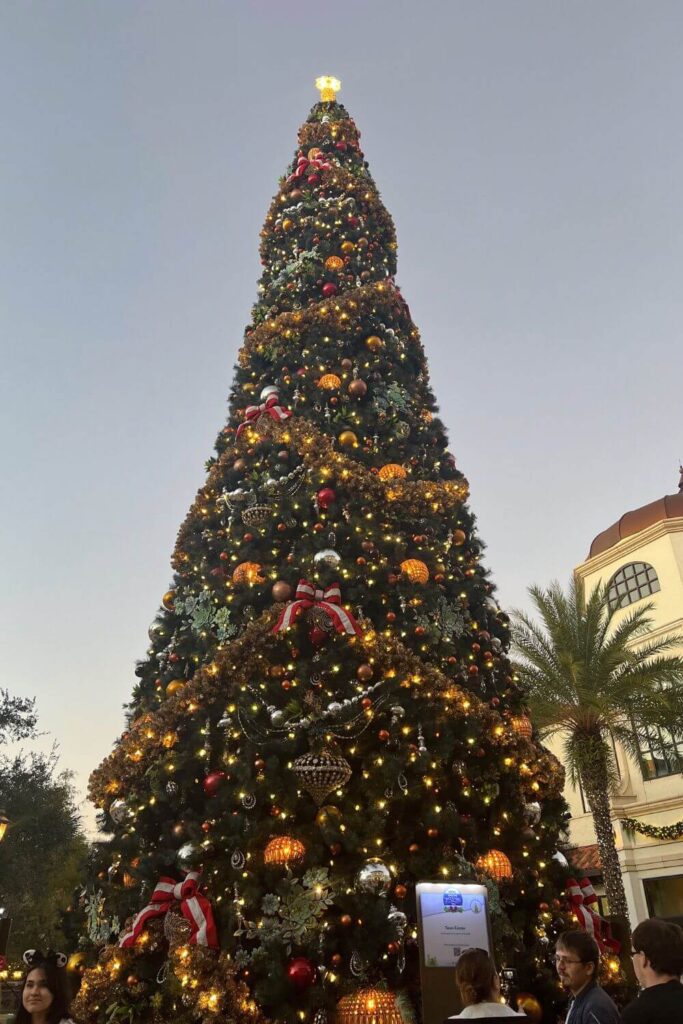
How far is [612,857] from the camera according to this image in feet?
46.3

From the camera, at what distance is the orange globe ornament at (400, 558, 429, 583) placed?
8273 millimetres

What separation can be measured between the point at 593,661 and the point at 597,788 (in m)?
2.67

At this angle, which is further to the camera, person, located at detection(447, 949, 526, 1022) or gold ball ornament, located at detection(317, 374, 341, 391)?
gold ball ornament, located at detection(317, 374, 341, 391)

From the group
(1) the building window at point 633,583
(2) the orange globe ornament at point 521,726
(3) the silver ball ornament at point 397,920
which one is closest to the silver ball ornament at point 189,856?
(3) the silver ball ornament at point 397,920

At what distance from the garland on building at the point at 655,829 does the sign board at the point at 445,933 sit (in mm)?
19725

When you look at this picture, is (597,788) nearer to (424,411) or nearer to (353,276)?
(424,411)

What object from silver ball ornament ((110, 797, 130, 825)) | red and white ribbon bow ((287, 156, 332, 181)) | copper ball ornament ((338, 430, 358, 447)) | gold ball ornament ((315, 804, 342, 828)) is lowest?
gold ball ornament ((315, 804, 342, 828))

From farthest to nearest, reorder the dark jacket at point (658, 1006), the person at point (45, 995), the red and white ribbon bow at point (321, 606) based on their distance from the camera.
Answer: the red and white ribbon bow at point (321, 606) → the person at point (45, 995) → the dark jacket at point (658, 1006)

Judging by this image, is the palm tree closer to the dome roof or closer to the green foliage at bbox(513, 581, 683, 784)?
the green foliage at bbox(513, 581, 683, 784)

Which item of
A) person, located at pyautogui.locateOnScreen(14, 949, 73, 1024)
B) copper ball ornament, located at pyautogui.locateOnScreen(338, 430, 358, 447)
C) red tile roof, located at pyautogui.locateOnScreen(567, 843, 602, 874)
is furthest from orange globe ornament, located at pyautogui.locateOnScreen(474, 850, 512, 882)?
red tile roof, located at pyautogui.locateOnScreen(567, 843, 602, 874)

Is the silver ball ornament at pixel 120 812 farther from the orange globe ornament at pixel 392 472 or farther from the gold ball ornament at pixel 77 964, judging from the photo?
the orange globe ornament at pixel 392 472

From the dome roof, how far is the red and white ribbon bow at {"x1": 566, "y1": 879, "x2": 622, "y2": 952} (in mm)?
21364

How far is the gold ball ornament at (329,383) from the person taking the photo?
33.2 ft

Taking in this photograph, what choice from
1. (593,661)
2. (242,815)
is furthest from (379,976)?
(593,661)
